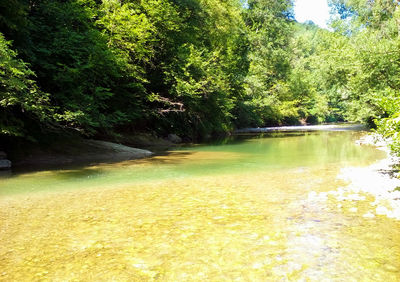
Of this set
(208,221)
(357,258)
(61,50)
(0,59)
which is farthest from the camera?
(61,50)

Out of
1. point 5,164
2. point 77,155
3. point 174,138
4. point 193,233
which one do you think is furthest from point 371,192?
point 174,138

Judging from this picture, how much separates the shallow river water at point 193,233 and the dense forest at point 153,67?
2.74 meters

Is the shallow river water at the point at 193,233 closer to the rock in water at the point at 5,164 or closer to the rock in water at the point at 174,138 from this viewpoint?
the rock in water at the point at 5,164

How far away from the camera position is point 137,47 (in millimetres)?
18219

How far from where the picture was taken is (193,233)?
479 centimetres

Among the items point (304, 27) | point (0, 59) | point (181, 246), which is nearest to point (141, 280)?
point (181, 246)

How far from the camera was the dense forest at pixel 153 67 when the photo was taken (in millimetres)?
11977

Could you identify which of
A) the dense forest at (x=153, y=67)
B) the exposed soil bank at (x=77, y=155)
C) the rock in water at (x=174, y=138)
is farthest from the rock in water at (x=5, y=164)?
the rock in water at (x=174, y=138)

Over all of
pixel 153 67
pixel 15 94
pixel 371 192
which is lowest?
pixel 371 192

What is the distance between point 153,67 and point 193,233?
1769 cm

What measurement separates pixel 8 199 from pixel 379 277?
6987mm

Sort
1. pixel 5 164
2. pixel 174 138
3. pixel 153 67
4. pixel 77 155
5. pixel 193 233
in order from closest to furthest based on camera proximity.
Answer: pixel 193 233, pixel 5 164, pixel 77 155, pixel 153 67, pixel 174 138

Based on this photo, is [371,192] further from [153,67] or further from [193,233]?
[153,67]

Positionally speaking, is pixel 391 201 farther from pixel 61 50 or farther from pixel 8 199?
pixel 61 50
